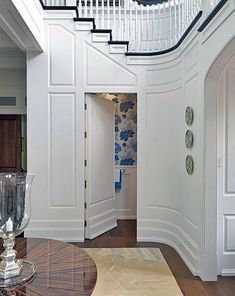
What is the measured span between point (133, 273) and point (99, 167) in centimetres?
192

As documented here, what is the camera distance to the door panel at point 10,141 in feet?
17.6

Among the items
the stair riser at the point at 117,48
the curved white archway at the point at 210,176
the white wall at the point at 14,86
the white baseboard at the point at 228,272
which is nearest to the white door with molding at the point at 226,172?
the white baseboard at the point at 228,272

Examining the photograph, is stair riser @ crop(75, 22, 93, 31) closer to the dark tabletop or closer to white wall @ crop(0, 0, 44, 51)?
white wall @ crop(0, 0, 44, 51)

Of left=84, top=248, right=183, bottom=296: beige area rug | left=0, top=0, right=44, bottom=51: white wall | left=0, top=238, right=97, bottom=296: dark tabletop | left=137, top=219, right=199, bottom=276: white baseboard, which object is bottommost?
left=84, top=248, right=183, bottom=296: beige area rug

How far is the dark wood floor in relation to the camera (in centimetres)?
282

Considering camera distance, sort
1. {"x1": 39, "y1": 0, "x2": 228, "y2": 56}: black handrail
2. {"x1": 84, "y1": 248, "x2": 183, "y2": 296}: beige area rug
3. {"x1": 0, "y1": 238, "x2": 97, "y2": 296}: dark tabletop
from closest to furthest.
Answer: {"x1": 0, "y1": 238, "x2": 97, "y2": 296}: dark tabletop < {"x1": 39, "y1": 0, "x2": 228, "y2": 56}: black handrail < {"x1": 84, "y1": 248, "x2": 183, "y2": 296}: beige area rug

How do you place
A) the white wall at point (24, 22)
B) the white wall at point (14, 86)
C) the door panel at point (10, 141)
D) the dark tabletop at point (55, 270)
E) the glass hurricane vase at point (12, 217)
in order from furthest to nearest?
the door panel at point (10, 141)
the white wall at point (14, 86)
the white wall at point (24, 22)
the glass hurricane vase at point (12, 217)
the dark tabletop at point (55, 270)

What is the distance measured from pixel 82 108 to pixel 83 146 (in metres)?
0.58

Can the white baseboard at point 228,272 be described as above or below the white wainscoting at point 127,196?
below

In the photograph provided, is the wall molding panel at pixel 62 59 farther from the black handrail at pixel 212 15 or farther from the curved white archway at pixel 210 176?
the curved white archway at pixel 210 176

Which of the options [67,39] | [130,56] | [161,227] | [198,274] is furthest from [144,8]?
[198,274]

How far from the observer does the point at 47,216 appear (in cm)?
433

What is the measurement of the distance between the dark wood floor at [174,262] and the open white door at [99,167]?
21cm

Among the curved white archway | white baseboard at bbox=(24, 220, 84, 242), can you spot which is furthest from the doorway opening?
the curved white archway
